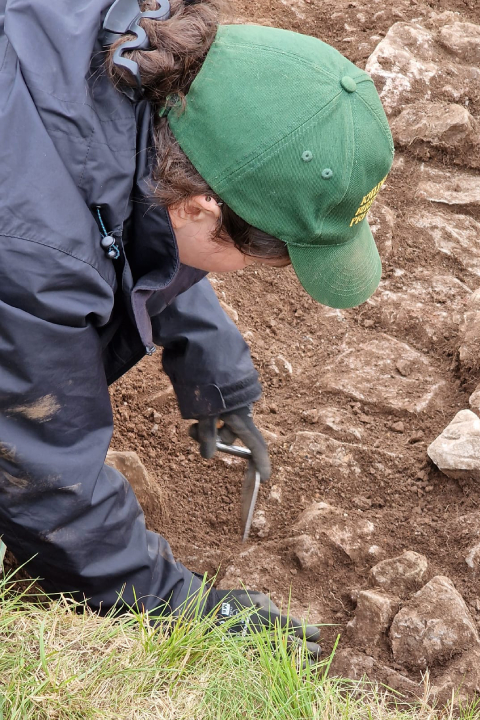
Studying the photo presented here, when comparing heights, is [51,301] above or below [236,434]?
above

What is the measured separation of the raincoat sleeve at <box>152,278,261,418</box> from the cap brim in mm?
658

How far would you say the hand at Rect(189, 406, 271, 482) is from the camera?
255 centimetres

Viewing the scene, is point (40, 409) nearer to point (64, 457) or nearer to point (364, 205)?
point (64, 457)

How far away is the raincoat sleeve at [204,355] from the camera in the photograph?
2.42m

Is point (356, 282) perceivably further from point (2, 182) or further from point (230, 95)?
point (2, 182)

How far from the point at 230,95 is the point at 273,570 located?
4.97 feet

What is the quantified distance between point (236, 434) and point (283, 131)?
1283mm

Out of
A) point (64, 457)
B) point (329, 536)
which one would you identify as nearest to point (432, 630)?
point (329, 536)

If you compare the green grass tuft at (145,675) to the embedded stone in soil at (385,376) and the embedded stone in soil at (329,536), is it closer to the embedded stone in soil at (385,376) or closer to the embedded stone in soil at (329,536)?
the embedded stone in soil at (329,536)

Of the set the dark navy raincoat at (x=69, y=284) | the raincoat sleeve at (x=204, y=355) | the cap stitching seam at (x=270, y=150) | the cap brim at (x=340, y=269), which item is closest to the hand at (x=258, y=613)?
the dark navy raincoat at (x=69, y=284)

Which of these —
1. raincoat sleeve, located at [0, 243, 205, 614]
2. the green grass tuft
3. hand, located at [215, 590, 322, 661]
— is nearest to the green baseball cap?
raincoat sleeve, located at [0, 243, 205, 614]

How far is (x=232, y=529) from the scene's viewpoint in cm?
268

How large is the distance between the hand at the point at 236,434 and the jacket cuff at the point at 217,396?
0.15 ft

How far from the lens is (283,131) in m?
1.53
